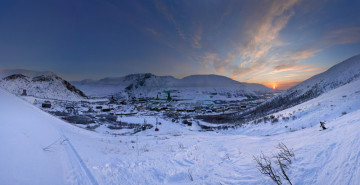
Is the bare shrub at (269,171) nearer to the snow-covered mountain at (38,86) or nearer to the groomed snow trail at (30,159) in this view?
the groomed snow trail at (30,159)

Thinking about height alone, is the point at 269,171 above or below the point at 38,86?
below

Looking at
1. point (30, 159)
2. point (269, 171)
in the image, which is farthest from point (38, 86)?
point (269, 171)

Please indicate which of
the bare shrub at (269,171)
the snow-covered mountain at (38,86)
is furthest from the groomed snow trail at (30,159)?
the snow-covered mountain at (38,86)

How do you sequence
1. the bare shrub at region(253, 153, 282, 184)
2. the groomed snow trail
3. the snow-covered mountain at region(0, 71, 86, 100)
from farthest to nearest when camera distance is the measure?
the snow-covered mountain at region(0, 71, 86, 100) → the groomed snow trail → the bare shrub at region(253, 153, 282, 184)

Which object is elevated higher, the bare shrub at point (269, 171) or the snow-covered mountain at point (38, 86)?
the snow-covered mountain at point (38, 86)

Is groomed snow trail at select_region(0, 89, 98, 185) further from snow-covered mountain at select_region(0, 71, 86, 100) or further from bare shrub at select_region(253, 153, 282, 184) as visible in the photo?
snow-covered mountain at select_region(0, 71, 86, 100)

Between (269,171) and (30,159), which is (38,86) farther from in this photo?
(269,171)

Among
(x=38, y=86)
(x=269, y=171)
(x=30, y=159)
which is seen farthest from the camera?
(x=38, y=86)

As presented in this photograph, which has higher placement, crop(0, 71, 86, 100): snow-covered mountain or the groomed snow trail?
crop(0, 71, 86, 100): snow-covered mountain

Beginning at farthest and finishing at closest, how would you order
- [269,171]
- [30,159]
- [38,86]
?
[38,86], [30,159], [269,171]

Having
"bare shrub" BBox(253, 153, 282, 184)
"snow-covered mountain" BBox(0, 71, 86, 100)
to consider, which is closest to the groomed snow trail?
"bare shrub" BBox(253, 153, 282, 184)

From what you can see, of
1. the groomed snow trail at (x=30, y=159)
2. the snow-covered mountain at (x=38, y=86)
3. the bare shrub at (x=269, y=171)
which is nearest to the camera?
the bare shrub at (x=269, y=171)

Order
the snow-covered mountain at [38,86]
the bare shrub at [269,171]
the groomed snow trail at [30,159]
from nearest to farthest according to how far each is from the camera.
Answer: the bare shrub at [269,171] → the groomed snow trail at [30,159] → the snow-covered mountain at [38,86]

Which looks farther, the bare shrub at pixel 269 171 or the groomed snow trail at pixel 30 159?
the groomed snow trail at pixel 30 159
